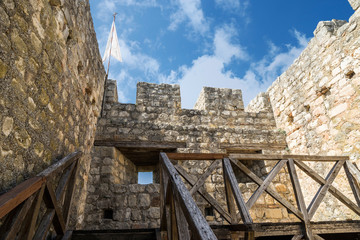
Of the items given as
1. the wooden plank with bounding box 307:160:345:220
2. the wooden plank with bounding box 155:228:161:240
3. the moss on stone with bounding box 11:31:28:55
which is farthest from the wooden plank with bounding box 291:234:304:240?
the moss on stone with bounding box 11:31:28:55

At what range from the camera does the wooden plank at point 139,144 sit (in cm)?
466

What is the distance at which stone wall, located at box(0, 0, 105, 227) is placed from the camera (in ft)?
4.64

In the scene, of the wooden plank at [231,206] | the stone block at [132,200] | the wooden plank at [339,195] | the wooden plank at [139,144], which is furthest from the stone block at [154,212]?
the wooden plank at [339,195]

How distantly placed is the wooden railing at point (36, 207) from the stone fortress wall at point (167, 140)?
1773 millimetres

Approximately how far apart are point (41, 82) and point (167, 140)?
326 cm

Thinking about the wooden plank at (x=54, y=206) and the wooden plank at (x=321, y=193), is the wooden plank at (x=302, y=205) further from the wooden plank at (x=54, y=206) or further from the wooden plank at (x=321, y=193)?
the wooden plank at (x=54, y=206)

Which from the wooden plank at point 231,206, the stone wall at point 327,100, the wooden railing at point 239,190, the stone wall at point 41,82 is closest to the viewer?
the stone wall at point 41,82

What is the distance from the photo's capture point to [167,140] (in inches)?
193

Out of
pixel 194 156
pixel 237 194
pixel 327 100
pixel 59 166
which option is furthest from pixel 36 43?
pixel 327 100

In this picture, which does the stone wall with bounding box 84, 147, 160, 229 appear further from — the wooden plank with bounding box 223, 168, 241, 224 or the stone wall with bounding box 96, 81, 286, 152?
the wooden plank with bounding box 223, 168, 241, 224

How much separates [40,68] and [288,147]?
5146 mm

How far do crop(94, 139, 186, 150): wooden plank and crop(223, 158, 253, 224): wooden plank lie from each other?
2158mm

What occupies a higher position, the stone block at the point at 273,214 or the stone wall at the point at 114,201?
the stone wall at the point at 114,201

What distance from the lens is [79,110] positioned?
2887 mm
